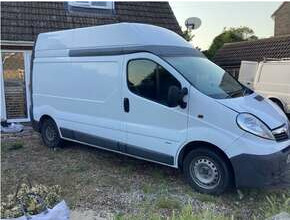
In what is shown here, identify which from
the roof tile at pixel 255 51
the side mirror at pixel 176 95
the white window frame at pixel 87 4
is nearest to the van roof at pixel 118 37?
the side mirror at pixel 176 95

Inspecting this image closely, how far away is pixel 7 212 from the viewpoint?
4.11m

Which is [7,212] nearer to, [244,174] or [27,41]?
[244,174]

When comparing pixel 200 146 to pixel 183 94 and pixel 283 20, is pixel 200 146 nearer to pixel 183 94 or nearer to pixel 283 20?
pixel 183 94

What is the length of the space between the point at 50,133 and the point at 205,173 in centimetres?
413

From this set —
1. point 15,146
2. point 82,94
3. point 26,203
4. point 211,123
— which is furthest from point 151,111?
point 15,146

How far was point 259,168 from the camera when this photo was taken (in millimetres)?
5160

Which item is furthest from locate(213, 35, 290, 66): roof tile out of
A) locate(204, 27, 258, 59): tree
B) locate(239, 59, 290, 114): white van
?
locate(239, 59, 290, 114): white van

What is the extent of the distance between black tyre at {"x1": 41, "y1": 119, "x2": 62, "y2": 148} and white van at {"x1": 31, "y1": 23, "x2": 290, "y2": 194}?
0.75 ft

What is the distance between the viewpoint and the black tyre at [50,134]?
8.37 m

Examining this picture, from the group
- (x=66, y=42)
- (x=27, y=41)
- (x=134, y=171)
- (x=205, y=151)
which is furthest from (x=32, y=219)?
(x=27, y=41)

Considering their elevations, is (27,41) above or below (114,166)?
above

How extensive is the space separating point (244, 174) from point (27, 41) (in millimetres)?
8552

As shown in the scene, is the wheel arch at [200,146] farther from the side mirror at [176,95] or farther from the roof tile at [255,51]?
the roof tile at [255,51]

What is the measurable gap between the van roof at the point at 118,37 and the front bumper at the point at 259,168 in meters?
2.41
